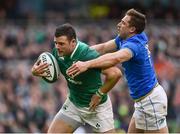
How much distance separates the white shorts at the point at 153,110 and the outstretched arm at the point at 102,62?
0.84 meters

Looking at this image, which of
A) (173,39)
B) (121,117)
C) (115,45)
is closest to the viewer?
(115,45)

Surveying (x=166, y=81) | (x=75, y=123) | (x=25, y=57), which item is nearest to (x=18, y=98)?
(x=25, y=57)

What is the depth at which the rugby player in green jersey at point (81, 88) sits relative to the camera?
9.71 meters

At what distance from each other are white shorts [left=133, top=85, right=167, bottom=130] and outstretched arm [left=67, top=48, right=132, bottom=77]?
0.84 metres

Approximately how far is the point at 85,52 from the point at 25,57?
26.9 ft

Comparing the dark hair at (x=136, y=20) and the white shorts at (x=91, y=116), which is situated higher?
the dark hair at (x=136, y=20)

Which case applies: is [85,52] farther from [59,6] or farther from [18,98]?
[59,6]

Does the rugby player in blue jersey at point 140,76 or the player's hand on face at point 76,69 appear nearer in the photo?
the player's hand on face at point 76,69

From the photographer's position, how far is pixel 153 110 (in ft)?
33.1

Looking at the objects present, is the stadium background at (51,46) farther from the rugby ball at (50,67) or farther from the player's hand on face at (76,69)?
the player's hand on face at (76,69)

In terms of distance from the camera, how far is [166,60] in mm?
17922

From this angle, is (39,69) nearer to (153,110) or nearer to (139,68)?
(139,68)

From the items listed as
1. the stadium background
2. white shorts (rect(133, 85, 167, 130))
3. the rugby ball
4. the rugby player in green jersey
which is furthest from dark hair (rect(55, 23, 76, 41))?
the stadium background

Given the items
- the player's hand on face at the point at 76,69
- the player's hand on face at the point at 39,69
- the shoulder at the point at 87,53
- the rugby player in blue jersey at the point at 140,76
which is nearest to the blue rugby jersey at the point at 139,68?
the rugby player in blue jersey at the point at 140,76
